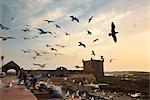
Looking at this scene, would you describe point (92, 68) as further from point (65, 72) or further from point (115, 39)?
point (115, 39)

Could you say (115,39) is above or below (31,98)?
above

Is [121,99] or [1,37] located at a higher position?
[1,37]

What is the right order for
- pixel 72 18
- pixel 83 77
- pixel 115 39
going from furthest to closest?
1. pixel 83 77
2. pixel 72 18
3. pixel 115 39

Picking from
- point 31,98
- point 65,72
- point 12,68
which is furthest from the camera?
point 65,72

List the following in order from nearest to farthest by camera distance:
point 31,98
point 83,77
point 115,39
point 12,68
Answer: point 115,39 < point 31,98 < point 12,68 < point 83,77

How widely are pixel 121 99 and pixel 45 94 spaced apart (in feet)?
27.3

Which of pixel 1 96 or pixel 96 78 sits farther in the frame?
pixel 96 78

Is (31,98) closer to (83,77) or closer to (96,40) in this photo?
(96,40)

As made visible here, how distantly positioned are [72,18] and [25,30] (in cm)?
115

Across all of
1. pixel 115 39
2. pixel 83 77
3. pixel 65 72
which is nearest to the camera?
pixel 115 39

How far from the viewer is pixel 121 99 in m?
14.7

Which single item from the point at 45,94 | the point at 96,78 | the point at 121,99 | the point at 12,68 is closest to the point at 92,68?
the point at 96,78

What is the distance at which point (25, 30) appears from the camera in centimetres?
655

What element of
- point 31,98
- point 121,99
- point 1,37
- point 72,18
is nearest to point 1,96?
point 31,98
